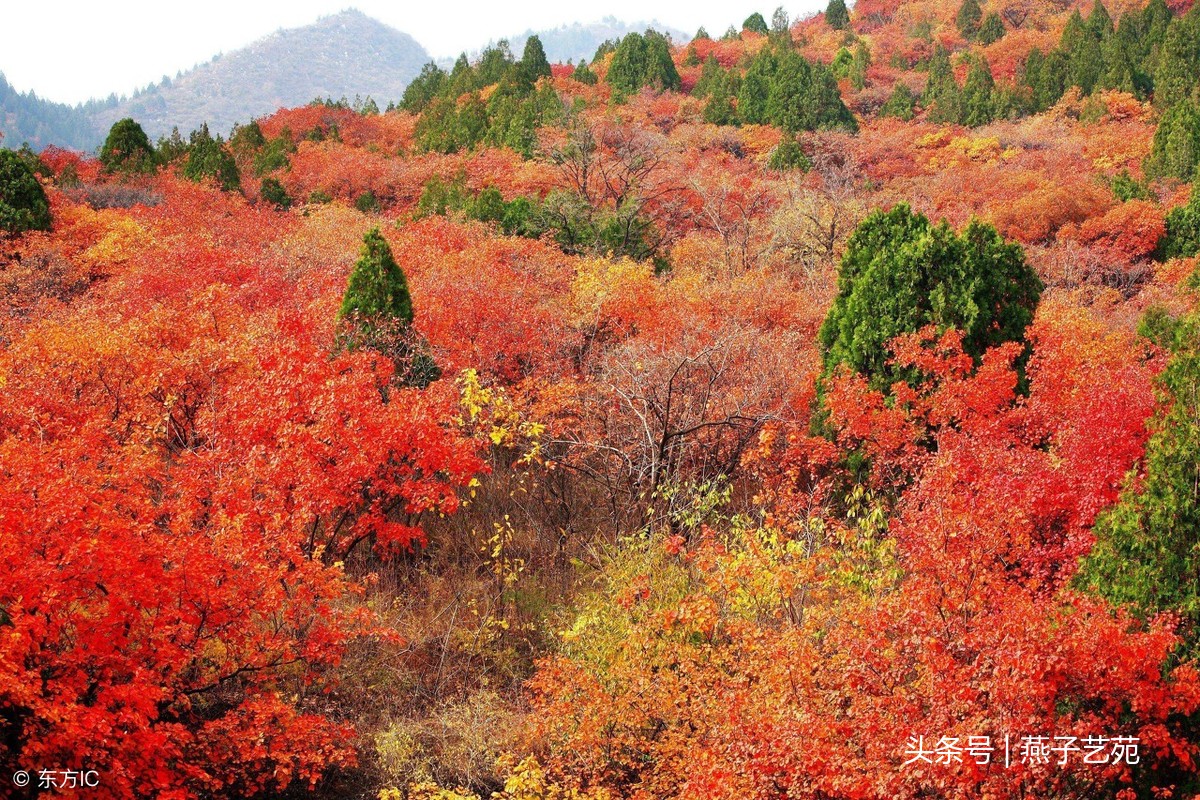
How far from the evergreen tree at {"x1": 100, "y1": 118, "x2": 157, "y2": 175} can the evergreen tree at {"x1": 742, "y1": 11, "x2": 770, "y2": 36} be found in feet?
182

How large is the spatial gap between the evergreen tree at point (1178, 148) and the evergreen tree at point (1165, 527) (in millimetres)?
36332

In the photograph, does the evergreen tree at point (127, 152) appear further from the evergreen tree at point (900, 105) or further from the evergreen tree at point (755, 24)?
the evergreen tree at point (755, 24)

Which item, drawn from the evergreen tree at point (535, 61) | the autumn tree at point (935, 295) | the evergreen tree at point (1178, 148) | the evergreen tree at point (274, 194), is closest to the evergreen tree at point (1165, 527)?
the autumn tree at point (935, 295)

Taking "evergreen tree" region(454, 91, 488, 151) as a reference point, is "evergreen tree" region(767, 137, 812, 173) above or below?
below

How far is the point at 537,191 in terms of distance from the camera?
40.6m

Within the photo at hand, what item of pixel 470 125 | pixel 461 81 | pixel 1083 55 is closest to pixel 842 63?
pixel 1083 55

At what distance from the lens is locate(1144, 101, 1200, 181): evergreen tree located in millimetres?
40188

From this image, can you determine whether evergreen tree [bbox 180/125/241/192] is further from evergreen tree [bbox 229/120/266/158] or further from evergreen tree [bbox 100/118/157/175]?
evergreen tree [bbox 229/120/266/158]

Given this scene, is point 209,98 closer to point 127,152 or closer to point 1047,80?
point 127,152

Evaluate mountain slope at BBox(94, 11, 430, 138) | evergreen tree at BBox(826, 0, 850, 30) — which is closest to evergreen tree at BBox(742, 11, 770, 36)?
evergreen tree at BBox(826, 0, 850, 30)

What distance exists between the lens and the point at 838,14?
82.0 meters

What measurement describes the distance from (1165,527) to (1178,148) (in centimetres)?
3852

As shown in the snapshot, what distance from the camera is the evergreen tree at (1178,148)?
4019 centimetres

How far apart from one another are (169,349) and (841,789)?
14.1 meters
